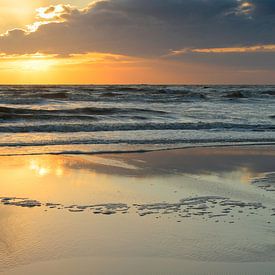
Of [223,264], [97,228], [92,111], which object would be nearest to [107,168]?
[97,228]

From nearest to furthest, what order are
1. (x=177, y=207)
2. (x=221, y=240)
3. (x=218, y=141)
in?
(x=221, y=240) < (x=177, y=207) < (x=218, y=141)

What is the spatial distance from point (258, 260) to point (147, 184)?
378 cm

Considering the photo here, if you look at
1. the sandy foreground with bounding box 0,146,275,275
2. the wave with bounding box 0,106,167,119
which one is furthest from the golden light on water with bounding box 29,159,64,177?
the wave with bounding box 0,106,167,119

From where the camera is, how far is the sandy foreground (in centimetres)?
474

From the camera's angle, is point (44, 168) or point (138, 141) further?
point (138, 141)

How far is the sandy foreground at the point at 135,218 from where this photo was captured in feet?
15.6

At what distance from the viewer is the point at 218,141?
15461mm

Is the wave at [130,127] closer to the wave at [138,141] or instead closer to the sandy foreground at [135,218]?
the wave at [138,141]

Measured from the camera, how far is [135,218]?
6.21 meters

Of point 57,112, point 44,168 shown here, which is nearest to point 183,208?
point 44,168

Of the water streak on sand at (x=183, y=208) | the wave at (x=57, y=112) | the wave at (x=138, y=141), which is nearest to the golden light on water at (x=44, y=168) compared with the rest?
the water streak on sand at (x=183, y=208)

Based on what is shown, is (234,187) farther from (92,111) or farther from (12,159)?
(92,111)

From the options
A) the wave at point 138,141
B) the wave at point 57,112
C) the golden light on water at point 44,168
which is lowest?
the wave at point 138,141

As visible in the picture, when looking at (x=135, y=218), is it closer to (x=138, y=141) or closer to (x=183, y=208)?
(x=183, y=208)
